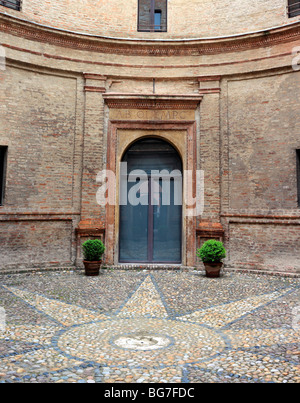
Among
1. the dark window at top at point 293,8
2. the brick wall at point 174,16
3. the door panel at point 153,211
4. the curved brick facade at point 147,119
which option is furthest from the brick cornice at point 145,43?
the door panel at point 153,211

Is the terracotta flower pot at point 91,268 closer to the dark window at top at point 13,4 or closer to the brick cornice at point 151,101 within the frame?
the brick cornice at point 151,101

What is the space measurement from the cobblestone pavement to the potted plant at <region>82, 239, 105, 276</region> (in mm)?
720

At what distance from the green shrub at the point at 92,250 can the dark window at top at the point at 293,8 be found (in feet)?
26.9

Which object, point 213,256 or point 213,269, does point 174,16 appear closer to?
point 213,256

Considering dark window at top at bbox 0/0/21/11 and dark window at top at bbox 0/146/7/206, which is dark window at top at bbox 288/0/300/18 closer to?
dark window at top at bbox 0/0/21/11

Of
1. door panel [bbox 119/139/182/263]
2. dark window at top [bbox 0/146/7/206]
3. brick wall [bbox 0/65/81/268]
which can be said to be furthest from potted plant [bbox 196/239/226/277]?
dark window at top [bbox 0/146/7/206]

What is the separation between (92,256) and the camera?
8.55 m

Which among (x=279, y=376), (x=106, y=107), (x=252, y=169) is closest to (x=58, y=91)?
(x=106, y=107)

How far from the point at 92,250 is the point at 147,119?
4.20 m

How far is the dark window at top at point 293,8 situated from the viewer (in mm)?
8992

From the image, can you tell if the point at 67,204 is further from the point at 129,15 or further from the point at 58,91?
the point at 129,15

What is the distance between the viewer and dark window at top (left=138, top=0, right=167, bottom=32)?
10.2 m

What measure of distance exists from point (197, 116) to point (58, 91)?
4.12 meters

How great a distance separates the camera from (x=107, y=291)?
22.5 ft
